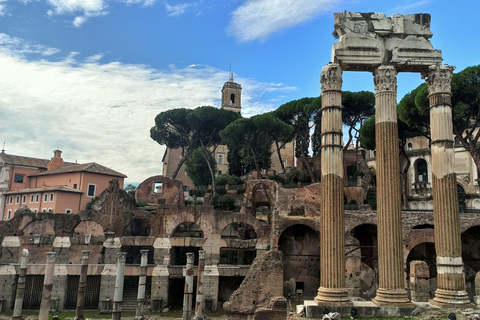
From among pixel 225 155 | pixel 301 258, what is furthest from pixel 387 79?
pixel 225 155

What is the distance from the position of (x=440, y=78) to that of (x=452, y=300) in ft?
→ 19.0

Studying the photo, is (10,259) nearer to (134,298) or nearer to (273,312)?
(134,298)

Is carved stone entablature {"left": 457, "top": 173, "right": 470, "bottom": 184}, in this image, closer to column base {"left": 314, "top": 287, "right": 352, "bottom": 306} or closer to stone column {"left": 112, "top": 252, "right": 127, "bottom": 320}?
column base {"left": 314, "top": 287, "right": 352, "bottom": 306}

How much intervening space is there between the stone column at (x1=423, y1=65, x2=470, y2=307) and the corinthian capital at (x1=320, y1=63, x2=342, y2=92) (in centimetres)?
256

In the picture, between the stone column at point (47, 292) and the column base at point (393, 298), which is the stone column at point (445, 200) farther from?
the stone column at point (47, 292)

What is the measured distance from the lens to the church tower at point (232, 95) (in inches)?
2333

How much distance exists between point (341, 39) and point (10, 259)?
20.3m

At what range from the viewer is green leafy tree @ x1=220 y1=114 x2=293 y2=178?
34.7m

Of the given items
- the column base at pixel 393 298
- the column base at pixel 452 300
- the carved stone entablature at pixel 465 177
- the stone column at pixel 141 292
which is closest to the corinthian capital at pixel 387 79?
the column base at pixel 393 298

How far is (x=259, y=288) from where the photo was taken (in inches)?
664

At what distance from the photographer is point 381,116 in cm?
1089

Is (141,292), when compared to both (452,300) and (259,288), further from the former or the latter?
(452,300)

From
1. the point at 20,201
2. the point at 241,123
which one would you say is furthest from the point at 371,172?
the point at 20,201

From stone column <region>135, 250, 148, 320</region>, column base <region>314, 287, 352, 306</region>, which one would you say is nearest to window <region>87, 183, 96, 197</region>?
stone column <region>135, 250, 148, 320</region>
